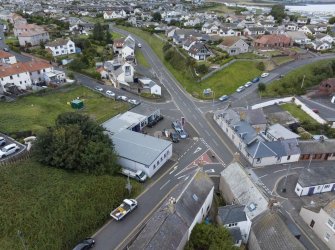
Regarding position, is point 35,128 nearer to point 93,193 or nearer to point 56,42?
point 93,193

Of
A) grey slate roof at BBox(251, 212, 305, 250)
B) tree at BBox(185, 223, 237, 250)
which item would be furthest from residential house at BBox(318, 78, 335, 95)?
tree at BBox(185, 223, 237, 250)

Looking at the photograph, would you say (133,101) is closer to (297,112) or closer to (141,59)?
(141,59)

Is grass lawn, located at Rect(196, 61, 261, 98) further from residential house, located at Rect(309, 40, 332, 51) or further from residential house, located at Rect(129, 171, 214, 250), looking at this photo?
residential house, located at Rect(129, 171, 214, 250)

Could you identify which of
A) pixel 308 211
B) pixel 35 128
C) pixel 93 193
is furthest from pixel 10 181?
pixel 308 211

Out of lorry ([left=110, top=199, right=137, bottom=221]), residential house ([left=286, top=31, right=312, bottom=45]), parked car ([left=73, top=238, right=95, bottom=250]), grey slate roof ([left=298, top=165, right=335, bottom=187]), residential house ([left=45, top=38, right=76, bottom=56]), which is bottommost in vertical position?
parked car ([left=73, top=238, right=95, bottom=250])

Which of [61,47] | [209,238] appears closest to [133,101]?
[209,238]

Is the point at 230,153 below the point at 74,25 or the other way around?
below

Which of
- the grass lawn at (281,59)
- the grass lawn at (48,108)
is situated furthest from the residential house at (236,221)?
the grass lawn at (281,59)
